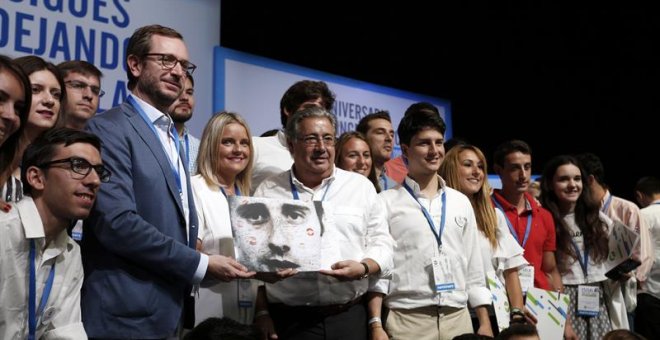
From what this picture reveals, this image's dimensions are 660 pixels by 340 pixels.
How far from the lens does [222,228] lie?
3055 mm

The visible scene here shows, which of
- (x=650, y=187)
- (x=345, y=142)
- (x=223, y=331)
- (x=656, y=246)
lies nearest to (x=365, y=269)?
(x=223, y=331)

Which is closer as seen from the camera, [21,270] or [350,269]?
[21,270]

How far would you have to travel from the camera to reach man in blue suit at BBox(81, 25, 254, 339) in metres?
2.37

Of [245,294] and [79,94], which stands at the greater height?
[79,94]

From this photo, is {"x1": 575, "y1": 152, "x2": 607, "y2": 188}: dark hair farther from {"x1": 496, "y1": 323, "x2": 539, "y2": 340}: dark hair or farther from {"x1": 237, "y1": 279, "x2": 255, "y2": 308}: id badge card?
{"x1": 237, "y1": 279, "x2": 255, "y2": 308}: id badge card

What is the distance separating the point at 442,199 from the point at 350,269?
0.96 meters

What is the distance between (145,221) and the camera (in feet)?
7.95

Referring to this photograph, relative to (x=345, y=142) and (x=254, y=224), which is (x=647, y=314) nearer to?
(x=345, y=142)

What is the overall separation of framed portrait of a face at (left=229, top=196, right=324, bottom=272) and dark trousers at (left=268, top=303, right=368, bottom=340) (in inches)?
14.4

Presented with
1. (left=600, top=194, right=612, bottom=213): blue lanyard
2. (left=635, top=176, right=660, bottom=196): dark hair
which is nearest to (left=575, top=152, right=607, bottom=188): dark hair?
(left=600, top=194, right=612, bottom=213): blue lanyard

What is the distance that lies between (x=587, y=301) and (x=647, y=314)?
50.9 inches

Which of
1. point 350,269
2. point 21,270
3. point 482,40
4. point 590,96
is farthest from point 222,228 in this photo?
point 590,96

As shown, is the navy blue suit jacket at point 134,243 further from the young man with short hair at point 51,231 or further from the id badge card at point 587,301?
the id badge card at point 587,301

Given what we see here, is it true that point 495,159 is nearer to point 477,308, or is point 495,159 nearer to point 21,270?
point 477,308
